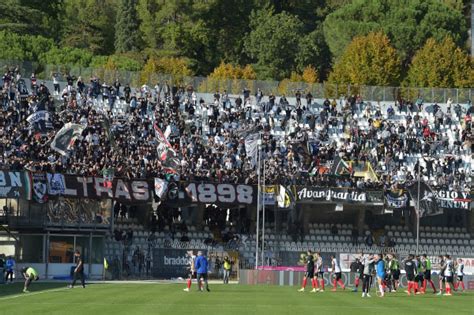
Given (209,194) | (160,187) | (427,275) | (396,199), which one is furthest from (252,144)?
(427,275)

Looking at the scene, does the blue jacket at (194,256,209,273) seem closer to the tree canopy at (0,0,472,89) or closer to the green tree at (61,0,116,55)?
the tree canopy at (0,0,472,89)

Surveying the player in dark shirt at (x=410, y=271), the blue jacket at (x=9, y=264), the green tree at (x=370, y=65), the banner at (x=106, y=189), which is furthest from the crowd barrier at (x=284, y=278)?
the green tree at (x=370, y=65)

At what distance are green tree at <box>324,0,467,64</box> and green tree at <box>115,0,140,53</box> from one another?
2248cm

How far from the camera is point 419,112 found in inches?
3782

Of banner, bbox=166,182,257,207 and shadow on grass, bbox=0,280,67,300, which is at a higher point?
banner, bbox=166,182,257,207

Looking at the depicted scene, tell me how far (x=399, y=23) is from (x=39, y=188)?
69.0 metres

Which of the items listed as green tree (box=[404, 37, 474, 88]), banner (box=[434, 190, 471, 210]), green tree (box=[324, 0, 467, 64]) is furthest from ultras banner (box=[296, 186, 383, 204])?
green tree (box=[324, 0, 467, 64])

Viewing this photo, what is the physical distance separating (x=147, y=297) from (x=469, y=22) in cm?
10134

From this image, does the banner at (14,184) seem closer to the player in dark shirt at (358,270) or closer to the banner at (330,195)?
the banner at (330,195)

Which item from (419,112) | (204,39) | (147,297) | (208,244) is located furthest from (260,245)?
(204,39)

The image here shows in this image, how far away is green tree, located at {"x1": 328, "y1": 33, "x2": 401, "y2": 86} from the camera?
121938 mm

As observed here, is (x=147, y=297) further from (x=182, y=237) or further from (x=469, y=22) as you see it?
(x=469, y=22)

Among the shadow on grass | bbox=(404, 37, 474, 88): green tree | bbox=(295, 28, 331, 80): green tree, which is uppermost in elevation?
bbox=(295, 28, 331, 80): green tree

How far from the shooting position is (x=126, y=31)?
143 metres
